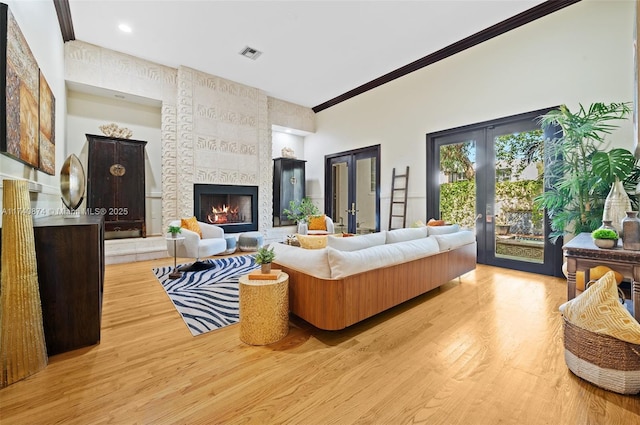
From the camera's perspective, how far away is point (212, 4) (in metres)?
3.64

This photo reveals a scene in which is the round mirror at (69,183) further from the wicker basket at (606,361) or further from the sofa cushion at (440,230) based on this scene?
the wicker basket at (606,361)

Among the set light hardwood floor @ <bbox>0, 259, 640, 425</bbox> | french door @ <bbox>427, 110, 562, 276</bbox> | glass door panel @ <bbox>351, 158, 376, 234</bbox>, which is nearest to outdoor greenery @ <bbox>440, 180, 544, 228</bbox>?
french door @ <bbox>427, 110, 562, 276</bbox>

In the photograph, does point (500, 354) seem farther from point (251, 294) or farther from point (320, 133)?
point (320, 133)

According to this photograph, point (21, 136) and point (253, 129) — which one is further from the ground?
point (253, 129)

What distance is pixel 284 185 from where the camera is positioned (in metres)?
7.13

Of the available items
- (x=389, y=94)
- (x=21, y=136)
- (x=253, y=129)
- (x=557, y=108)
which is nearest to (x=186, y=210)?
(x=253, y=129)

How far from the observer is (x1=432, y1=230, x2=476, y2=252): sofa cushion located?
3041 mm

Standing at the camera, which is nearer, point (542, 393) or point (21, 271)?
point (542, 393)

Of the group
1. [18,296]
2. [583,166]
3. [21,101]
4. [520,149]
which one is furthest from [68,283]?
[520,149]

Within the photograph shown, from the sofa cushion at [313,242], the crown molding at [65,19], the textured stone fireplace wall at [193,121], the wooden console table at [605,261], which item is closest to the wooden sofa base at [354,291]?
the sofa cushion at [313,242]

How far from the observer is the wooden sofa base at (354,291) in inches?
78.8

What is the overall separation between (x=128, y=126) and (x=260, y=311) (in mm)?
5276

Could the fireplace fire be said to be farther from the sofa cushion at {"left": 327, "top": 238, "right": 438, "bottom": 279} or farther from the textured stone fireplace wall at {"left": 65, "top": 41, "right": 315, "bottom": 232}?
the sofa cushion at {"left": 327, "top": 238, "right": 438, "bottom": 279}

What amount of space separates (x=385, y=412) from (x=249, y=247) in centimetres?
458
